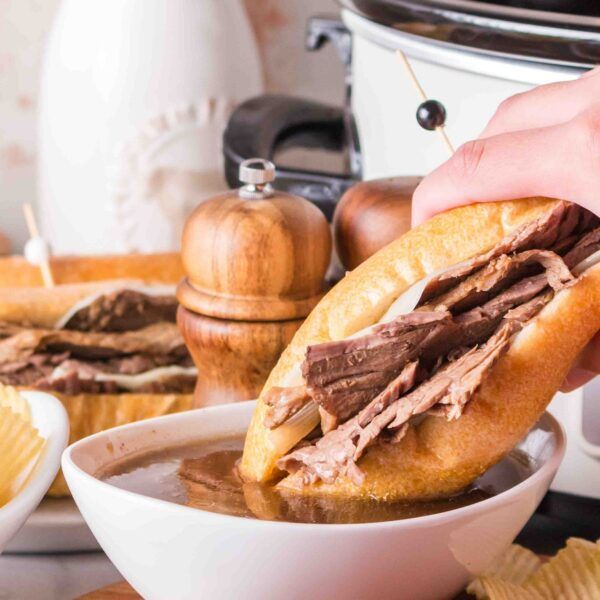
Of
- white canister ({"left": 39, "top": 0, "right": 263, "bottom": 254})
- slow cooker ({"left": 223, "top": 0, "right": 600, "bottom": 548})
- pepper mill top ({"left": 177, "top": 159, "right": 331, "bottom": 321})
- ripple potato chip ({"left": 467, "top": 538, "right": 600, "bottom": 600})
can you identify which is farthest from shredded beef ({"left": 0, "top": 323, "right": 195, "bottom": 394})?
white canister ({"left": 39, "top": 0, "right": 263, "bottom": 254})

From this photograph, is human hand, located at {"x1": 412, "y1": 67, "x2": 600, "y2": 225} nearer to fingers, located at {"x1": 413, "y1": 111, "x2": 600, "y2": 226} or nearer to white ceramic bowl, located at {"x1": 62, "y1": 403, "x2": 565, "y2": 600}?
fingers, located at {"x1": 413, "y1": 111, "x2": 600, "y2": 226}

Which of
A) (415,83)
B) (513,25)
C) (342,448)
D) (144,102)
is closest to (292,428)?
(342,448)

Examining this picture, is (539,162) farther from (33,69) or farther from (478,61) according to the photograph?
A: (33,69)

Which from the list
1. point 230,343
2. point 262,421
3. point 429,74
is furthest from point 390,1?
point 262,421

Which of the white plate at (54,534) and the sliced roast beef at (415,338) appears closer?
the sliced roast beef at (415,338)

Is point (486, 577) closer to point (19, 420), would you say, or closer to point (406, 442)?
point (406, 442)

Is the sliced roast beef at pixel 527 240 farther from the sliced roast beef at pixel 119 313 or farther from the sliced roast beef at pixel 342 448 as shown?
the sliced roast beef at pixel 119 313

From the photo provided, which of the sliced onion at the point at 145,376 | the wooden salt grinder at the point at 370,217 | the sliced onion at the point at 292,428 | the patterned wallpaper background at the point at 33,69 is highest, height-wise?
the wooden salt grinder at the point at 370,217

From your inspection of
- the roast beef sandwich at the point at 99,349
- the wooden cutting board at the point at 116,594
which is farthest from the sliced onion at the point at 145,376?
the wooden cutting board at the point at 116,594

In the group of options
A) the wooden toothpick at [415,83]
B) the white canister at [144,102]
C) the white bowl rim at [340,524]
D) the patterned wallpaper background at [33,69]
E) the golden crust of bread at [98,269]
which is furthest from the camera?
the patterned wallpaper background at [33,69]
